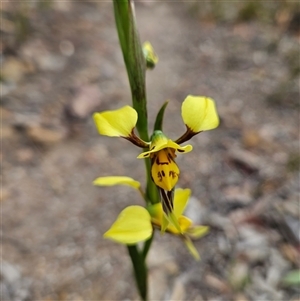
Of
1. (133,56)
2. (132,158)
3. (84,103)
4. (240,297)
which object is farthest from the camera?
(84,103)

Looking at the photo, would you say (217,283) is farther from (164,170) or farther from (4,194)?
(4,194)

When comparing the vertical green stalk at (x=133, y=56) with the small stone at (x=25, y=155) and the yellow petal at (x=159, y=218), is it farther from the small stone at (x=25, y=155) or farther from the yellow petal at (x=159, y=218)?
the small stone at (x=25, y=155)

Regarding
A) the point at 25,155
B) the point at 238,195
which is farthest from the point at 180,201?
the point at 25,155

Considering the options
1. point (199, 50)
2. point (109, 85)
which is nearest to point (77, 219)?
point (109, 85)

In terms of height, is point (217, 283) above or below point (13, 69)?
below

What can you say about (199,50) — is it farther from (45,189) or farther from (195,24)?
(45,189)

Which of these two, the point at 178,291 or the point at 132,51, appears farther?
the point at 178,291

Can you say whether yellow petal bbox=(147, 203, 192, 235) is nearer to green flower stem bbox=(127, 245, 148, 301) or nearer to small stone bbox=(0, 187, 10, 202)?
green flower stem bbox=(127, 245, 148, 301)
